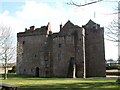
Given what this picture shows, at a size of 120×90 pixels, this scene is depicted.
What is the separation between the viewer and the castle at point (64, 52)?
48469 mm

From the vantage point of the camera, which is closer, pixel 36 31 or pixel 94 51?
pixel 94 51

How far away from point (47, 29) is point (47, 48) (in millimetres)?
3858

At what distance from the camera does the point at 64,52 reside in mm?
49094

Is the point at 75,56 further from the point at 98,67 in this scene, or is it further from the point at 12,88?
the point at 12,88

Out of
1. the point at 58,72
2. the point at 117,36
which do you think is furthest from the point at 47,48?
the point at 117,36

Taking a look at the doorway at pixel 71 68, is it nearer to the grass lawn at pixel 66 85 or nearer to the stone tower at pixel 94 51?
the stone tower at pixel 94 51

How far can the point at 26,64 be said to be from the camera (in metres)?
55.0

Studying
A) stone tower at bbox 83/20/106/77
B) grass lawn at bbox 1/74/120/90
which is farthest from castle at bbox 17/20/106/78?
grass lawn at bbox 1/74/120/90

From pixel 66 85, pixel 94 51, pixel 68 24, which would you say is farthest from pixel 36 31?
pixel 66 85

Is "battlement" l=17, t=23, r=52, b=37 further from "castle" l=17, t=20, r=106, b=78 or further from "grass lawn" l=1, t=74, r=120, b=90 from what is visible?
"grass lawn" l=1, t=74, r=120, b=90

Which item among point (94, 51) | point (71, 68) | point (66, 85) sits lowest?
point (66, 85)

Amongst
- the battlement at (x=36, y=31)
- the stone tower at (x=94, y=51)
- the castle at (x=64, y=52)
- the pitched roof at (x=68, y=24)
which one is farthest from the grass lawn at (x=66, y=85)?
the battlement at (x=36, y=31)

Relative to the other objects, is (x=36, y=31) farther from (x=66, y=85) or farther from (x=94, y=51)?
(x=66, y=85)

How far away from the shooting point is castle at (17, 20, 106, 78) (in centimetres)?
4847
